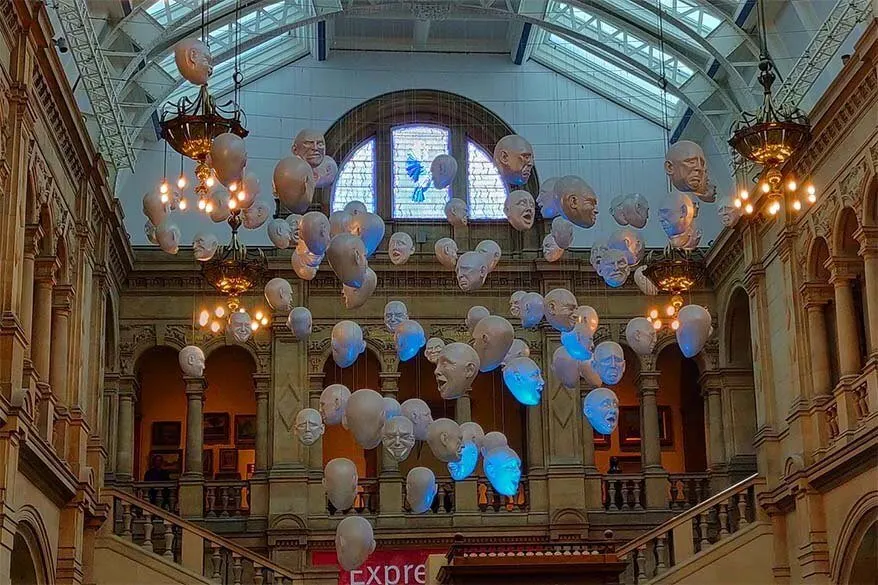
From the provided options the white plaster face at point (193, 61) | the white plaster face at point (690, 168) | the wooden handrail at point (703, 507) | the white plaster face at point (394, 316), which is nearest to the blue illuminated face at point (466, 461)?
the white plaster face at point (394, 316)

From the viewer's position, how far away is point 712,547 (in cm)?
1927

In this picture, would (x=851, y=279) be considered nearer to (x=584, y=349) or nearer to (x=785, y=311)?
(x=785, y=311)

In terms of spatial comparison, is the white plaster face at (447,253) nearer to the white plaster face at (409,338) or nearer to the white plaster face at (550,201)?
the white plaster face at (409,338)

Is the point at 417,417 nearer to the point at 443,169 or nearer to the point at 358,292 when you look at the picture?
the point at 358,292

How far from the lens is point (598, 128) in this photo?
2436cm

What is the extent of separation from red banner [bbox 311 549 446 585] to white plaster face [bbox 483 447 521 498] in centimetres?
655

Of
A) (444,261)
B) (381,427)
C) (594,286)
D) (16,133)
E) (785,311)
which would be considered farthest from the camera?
(594,286)

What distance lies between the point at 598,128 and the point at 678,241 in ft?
31.9

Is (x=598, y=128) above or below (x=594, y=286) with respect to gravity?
above

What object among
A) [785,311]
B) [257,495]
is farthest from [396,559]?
[785,311]

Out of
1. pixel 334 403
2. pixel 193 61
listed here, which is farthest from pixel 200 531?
pixel 193 61

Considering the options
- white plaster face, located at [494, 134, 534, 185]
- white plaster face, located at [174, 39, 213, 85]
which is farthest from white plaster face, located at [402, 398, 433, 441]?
white plaster face, located at [174, 39, 213, 85]

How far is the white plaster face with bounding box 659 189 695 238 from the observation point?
47.7 ft

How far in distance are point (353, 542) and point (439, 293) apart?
918cm
